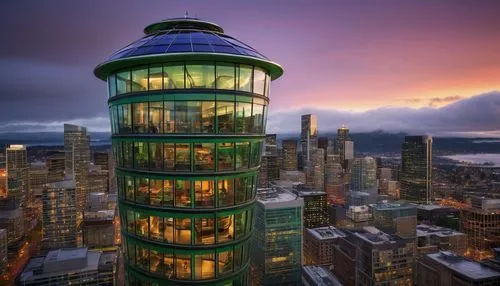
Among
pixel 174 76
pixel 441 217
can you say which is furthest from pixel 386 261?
pixel 174 76

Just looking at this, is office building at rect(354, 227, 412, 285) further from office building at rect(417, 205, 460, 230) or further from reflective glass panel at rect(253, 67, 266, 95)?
reflective glass panel at rect(253, 67, 266, 95)

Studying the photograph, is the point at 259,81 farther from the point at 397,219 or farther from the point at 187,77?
the point at 397,219

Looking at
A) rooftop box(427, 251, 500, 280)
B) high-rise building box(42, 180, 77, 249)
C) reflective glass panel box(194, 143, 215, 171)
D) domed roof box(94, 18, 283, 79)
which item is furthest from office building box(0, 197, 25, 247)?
reflective glass panel box(194, 143, 215, 171)

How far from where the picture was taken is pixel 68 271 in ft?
Answer: 338

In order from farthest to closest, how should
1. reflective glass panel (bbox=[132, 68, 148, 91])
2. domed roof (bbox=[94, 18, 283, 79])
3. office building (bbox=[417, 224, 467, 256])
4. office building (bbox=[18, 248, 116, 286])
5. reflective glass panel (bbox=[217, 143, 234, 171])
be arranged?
office building (bbox=[417, 224, 467, 256])
office building (bbox=[18, 248, 116, 286])
reflective glass panel (bbox=[217, 143, 234, 171])
reflective glass panel (bbox=[132, 68, 148, 91])
domed roof (bbox=[94, 18, 283, 79])

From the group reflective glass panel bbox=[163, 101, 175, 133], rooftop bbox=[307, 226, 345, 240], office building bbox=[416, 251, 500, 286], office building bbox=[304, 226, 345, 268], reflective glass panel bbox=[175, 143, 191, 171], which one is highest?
reflective glass panel bbox=[163, 101, 175, 133]

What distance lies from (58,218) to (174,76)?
17742 cm

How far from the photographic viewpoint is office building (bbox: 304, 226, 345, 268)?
151250mm

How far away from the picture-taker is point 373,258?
10825 cm

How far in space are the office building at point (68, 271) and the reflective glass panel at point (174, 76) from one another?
106282 millimetres

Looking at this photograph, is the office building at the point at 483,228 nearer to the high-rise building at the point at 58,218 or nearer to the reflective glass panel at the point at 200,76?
the reflective glass panel at the point at 200,76

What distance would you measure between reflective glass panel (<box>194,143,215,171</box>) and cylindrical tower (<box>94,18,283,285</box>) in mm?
54

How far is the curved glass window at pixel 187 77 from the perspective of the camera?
17844 millimetres

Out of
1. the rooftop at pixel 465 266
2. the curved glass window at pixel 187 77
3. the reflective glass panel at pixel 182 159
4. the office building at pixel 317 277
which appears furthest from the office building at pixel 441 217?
the reflective glass panel at pixel 182 159
